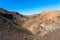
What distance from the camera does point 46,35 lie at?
3169cm

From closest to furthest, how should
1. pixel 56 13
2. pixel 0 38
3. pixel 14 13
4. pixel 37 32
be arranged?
1. pixel 0 38
2. pixel 37 32
3. pixel 56 13
4. pixel 14 13

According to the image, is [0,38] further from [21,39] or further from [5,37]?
[21,39]

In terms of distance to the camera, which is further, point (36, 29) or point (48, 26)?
point (36, 29)

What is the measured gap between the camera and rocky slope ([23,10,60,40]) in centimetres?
3098

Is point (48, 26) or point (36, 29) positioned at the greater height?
point (48, 26)

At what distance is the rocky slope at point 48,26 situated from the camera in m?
31.0

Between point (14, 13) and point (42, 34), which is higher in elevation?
point (14, 13)

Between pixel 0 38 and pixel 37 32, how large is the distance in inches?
386

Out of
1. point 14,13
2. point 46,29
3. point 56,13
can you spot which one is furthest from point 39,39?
point 14,13

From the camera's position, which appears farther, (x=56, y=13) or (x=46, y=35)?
(x=56, y=13)

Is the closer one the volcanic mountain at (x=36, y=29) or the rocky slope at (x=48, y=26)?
the volcanic mountain at (x=36, y=29)

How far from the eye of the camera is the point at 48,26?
34.3m

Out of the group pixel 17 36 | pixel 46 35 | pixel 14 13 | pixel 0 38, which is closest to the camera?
pixel 0 38

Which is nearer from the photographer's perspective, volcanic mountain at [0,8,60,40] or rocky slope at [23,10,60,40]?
volcanic mountain at [0,8,60,40]
